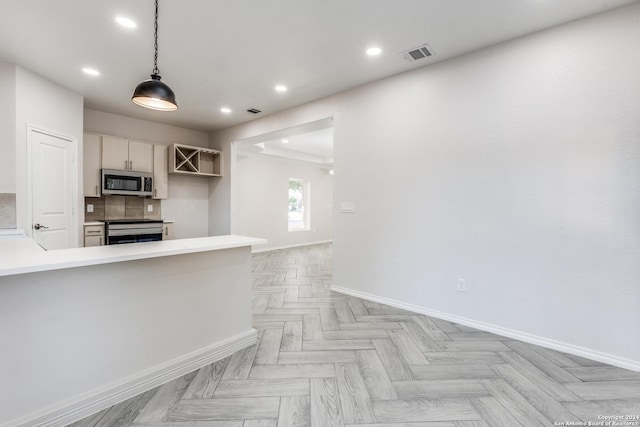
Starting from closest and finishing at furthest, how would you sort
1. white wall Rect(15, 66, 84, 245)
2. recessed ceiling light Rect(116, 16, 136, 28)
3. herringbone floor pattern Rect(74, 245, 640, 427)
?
herringbone floor pattern Rect(74, 245, 640, 427)
recessed ceiling light Rect(116, 16, 136, 28)
white wall Rect(15, 66, 84, 245)

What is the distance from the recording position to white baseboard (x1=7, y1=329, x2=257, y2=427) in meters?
1.52

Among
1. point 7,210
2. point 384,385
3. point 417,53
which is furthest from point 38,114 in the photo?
point 384,385

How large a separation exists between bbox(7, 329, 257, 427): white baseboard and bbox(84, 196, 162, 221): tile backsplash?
3.93m

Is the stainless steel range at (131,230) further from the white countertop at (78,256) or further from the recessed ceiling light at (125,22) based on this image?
the recessed ceiling light at (125,22)

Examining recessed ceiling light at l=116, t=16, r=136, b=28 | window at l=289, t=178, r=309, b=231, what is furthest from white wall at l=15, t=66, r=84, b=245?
window at l=289, t=178, r=309, b=231

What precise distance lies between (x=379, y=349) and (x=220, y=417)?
53.0 inches

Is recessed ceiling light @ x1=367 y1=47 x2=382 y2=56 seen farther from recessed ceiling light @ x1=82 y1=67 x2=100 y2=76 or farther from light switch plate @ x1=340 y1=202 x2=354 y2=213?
recessed ceiling light @ x1=82 y1=67 x2=100 y2=76

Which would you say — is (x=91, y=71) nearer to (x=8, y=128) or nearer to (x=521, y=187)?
(x=8, y=128)

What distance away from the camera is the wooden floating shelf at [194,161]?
5340mm

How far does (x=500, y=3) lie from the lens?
2.21 m

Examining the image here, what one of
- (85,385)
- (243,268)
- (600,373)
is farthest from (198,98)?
(600,373)

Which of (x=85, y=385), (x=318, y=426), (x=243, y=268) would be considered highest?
(x=243, y=268)

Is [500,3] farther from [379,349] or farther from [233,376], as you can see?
[233,376]

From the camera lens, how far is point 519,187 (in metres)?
2.65
